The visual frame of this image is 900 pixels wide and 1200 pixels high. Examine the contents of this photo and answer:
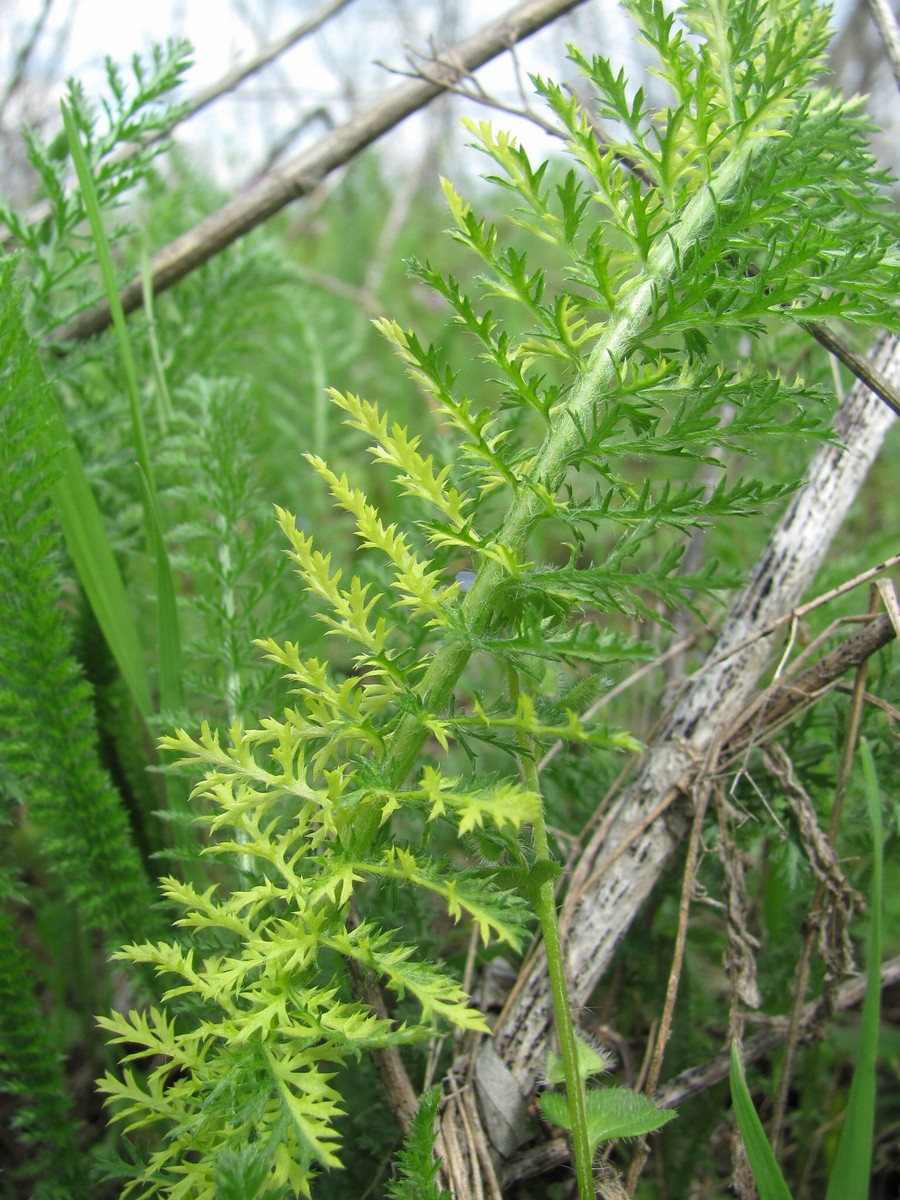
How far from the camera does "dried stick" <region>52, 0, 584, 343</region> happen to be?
1.76m

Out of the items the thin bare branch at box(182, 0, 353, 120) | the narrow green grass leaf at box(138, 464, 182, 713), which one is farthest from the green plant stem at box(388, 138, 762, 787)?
the thin bare branch at box(182, 0, 353, 120)

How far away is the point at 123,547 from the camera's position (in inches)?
65.5

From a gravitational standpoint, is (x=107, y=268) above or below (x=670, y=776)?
above

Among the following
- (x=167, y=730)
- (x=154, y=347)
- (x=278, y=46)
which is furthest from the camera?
(x=278, y=46)

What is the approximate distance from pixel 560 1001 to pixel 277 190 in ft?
4.97

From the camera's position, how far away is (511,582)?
94 centimetres

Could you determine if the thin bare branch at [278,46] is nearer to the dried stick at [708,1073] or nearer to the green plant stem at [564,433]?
the green plant stem at [564,433]

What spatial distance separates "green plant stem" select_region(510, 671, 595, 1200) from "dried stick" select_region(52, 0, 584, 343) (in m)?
1.22

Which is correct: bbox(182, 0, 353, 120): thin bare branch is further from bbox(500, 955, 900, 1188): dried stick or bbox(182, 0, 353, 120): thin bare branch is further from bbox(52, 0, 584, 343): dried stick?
bbox(500, 955, 900, 1188): dried stick

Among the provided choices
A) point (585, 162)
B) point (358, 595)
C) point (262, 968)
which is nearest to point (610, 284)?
point (585, 162)

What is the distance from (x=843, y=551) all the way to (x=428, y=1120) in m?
2.30

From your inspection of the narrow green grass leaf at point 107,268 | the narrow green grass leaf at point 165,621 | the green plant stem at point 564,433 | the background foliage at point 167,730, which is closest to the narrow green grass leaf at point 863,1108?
→ the background foliage at point 167,730

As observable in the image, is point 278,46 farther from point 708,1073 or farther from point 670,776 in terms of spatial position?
point 708,1073

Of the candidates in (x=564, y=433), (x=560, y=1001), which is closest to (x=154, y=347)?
(x=564, y=433)
